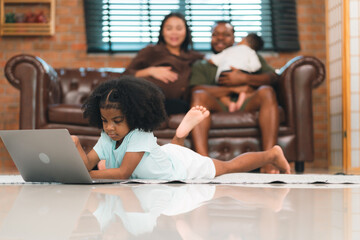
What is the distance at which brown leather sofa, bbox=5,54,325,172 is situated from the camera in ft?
10.8

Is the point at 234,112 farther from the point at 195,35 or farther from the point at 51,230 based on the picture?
the point at 51,230

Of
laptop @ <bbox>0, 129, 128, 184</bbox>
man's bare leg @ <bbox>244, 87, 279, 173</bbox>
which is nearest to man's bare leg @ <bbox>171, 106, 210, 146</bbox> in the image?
laptop @ <bbox>0, 129, 128, 184</bbox>

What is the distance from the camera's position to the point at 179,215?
0.95m

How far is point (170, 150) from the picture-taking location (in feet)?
6.78

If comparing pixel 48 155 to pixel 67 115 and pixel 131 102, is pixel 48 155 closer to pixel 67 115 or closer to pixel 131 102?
pixel 131 102

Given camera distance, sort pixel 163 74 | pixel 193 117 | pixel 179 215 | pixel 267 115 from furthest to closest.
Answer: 1. pixel 163 74
2. pixel 267 115
3. pixel 193 117
4. pixel 179 215

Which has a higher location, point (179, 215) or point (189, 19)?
point (189, 19)

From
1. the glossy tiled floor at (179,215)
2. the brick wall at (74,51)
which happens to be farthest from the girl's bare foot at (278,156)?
the brick wall at (74,51)

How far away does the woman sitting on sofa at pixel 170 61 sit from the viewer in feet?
11.6

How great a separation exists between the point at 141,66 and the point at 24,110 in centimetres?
86

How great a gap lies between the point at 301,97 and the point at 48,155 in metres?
2.08

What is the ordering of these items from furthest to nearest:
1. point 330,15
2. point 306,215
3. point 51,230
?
point 330,15 → point 306,215 → point 51,230

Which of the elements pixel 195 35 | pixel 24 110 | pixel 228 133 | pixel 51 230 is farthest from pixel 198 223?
pixel 195 35

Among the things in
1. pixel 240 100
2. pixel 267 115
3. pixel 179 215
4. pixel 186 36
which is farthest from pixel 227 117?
pixel 179 215
